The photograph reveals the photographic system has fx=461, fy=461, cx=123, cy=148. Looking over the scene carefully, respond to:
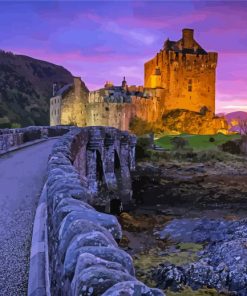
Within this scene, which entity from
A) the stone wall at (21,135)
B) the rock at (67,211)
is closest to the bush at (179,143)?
the stone wall at (21,135)

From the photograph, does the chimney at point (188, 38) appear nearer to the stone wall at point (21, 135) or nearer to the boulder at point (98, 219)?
the stone wall at point (21, 135)

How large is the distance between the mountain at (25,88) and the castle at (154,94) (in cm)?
1690

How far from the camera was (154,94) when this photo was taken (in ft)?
266

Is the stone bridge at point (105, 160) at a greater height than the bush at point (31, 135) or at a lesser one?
lesser

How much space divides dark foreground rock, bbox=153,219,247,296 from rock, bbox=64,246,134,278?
1056 centimetres

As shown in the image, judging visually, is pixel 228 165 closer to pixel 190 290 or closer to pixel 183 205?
pixel 183 205

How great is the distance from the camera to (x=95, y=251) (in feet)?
10.0

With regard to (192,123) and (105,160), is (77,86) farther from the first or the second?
(105,160)

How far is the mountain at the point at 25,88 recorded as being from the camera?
102 metres

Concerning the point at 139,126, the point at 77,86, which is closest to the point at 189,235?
the point at 139,126

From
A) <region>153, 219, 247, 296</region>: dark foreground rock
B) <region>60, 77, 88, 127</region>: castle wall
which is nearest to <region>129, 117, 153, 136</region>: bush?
<region>60, 77, 88, 127</region>: castle wall

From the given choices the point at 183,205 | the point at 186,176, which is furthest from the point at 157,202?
the point at 186,176

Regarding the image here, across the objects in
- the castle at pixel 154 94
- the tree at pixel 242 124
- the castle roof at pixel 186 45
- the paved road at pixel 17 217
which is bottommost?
the tree at pixel 242 124

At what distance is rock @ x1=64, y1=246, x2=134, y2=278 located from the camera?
3039mm
